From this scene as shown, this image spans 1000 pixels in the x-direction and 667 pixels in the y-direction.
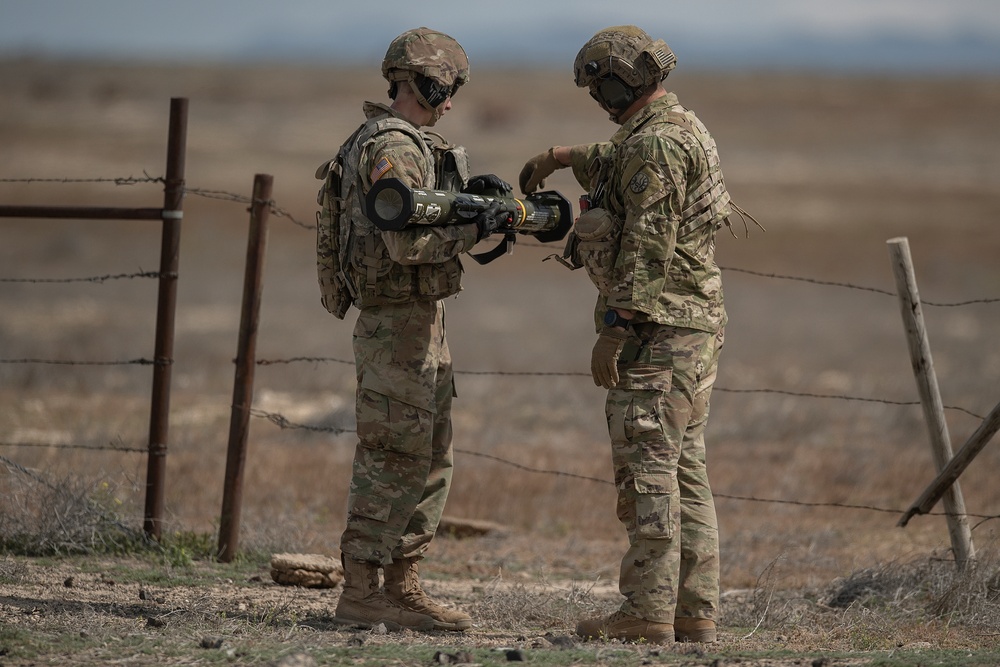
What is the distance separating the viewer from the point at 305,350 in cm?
1427

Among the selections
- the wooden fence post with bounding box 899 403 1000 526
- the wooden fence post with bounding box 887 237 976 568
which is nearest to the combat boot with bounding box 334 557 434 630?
the wooden fence post with bounding box 899 403 1000 526

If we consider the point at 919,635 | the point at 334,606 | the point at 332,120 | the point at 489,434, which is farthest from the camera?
the point at 332,120

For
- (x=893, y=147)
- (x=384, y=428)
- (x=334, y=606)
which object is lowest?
(x=334, y=606)

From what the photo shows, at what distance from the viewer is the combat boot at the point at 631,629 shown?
434 cm

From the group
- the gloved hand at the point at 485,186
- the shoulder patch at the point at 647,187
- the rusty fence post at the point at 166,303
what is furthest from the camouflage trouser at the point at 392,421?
the rusty fence post at the point at 166,303

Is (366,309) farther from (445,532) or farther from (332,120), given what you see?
(332,120)

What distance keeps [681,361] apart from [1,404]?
7.65m

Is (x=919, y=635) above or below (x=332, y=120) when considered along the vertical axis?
below

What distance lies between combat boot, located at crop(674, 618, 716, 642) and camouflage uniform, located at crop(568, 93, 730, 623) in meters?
0.04

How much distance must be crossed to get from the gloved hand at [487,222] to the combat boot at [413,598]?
1421mm

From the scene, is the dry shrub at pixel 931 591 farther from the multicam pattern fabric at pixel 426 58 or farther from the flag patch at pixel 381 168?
the multicam pattern fabric at pixel 426 58

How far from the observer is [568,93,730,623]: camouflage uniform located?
14.0 ft

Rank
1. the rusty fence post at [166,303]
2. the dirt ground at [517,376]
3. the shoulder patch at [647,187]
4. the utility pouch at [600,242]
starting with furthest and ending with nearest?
the dirt ground at [517,376], the rusty fence post at [166,303], the utility pouch at [600,242], the shoulder patch at [647,187]

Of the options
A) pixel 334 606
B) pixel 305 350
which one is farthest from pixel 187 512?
pixel 305 350
